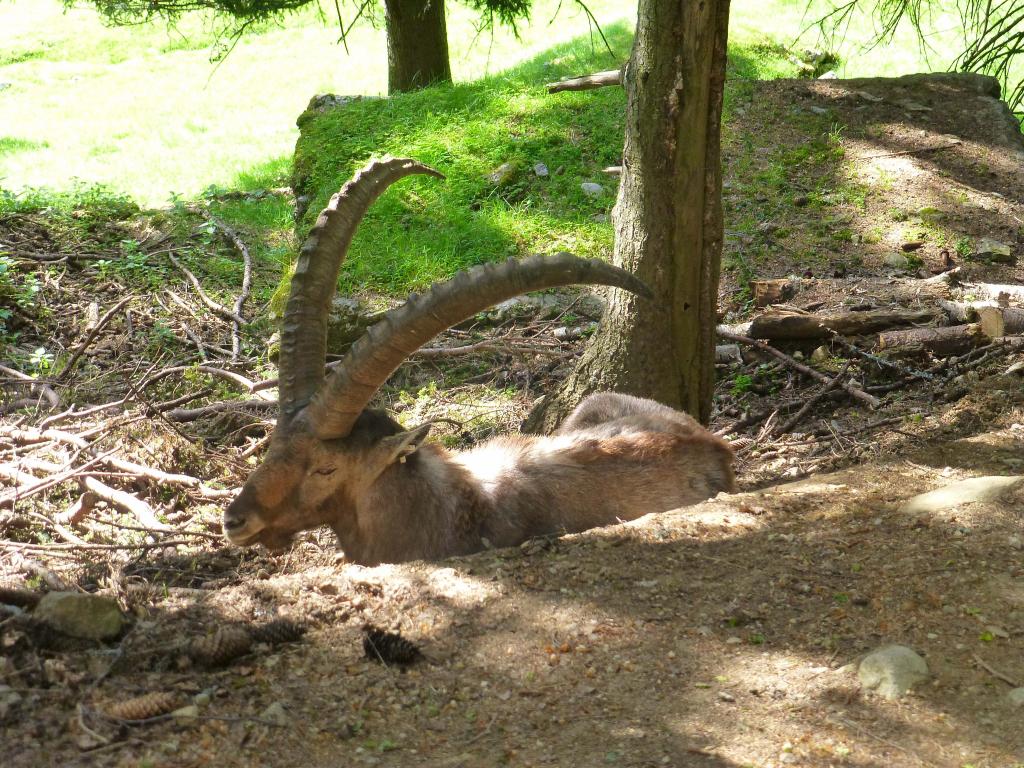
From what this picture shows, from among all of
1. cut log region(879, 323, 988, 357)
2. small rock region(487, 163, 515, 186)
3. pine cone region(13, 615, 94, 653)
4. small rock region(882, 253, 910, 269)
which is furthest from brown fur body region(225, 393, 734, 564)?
small rock region(487, 163, 515, 186)

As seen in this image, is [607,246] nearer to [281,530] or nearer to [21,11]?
[281,530]

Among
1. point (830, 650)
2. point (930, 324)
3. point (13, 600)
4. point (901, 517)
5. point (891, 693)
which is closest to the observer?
point (891, 693)

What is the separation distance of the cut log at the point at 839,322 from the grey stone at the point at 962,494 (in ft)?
9.45

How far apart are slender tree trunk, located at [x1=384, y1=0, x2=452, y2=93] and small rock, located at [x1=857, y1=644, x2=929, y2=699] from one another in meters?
12.5

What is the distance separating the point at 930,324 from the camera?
7414 millimetres

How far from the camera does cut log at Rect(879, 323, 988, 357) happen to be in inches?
279

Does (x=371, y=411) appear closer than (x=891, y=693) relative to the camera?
No

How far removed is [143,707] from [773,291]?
6.50 m

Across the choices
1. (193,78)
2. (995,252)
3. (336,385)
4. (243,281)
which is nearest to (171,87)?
(193,78)

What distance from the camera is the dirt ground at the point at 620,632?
3.10 metres

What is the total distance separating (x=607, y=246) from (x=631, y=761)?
682cm

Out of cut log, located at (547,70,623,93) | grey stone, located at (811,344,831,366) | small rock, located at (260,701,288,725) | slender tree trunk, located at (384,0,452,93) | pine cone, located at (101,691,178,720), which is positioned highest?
slender tree trunk, located at (384,0,452,93)

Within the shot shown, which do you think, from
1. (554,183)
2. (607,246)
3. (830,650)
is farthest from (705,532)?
(554,183)

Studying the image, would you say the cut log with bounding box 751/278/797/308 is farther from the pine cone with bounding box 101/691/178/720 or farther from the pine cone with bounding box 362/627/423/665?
the pine cone with bounding box 101/691/178/720
